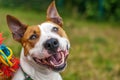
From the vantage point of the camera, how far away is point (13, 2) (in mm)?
9492

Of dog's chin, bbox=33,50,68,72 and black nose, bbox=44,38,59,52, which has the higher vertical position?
black nose, bbox=44,38,59,52

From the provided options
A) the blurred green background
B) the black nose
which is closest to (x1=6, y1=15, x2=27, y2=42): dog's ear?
the black nose

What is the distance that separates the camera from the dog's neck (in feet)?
15.5

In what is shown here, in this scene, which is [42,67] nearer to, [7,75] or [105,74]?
[7,75]

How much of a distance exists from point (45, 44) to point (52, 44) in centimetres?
6

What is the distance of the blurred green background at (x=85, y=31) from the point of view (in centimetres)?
741

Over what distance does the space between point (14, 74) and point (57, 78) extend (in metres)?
0.40

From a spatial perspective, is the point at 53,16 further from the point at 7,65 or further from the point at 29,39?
the point at 7,65

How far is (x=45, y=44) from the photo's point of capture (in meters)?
4.45

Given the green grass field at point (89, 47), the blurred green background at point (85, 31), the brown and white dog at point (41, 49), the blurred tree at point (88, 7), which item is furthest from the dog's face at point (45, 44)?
the blurred tree at point (88, 7)

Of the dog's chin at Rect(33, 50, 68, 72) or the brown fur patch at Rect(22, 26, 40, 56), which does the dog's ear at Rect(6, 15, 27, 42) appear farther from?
the dog's chin at Rect(33, 50, 68, 72)

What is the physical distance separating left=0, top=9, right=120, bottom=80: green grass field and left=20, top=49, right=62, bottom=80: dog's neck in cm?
159

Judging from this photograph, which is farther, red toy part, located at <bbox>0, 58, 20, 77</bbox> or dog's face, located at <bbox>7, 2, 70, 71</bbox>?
red toy part, located at <bbox>0, 58, 20, 77</bbox>

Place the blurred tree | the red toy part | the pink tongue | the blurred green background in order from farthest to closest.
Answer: the blurred tree < the blurred green background < the red toy part < the pink tongue
